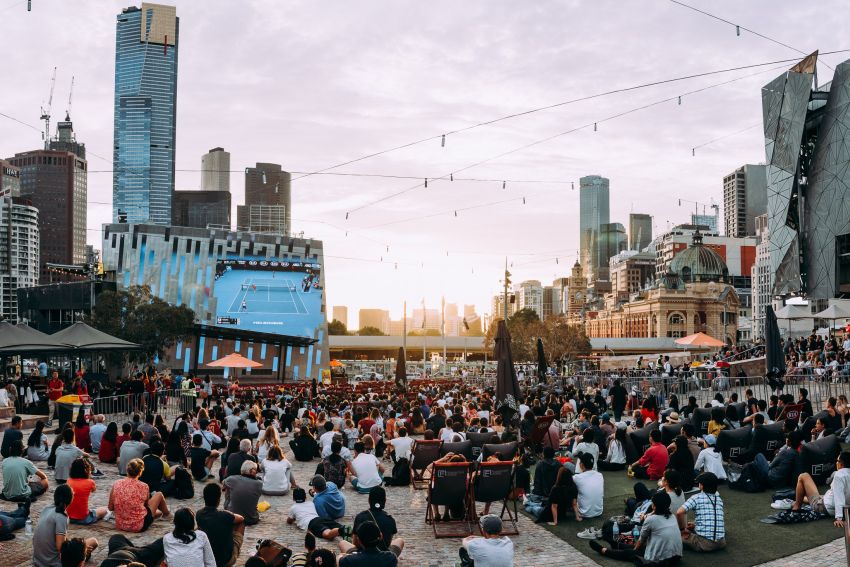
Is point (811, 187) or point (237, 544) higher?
point (811, 187)

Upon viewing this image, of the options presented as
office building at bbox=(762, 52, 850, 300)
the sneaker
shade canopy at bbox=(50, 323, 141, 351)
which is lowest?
the sneaker

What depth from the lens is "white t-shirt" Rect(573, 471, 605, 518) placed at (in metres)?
11.1

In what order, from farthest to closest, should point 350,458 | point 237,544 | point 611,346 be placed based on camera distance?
point 611,346, point 350,458, point 237,544

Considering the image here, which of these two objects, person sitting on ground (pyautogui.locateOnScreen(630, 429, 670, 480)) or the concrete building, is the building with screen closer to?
person sitting on ground (pyautogui.locateOnScreen(630, 429, 670, 480))

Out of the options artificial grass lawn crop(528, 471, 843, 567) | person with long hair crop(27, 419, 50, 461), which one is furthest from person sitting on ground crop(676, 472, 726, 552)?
person with long hair crop(27, 419, 50, 461)

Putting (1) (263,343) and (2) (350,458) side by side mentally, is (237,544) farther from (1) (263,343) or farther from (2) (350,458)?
(1) (263,343)

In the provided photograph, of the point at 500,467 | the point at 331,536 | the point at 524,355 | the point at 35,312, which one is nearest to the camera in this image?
the point at 331,536

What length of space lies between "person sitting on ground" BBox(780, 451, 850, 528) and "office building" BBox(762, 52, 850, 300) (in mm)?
42769

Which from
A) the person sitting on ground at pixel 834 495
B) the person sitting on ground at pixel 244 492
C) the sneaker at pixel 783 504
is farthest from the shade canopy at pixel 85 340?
the person sitting on ground at pixel 834 495

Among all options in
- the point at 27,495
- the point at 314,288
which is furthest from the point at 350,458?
the point at 314,288

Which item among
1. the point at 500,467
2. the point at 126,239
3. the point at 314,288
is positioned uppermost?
the point at 126,239

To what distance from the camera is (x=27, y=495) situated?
10.8 metres

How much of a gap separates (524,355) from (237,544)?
2780 inches

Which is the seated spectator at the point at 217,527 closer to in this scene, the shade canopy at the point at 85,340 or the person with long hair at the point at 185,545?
the person with long hair at the point at 185,545
